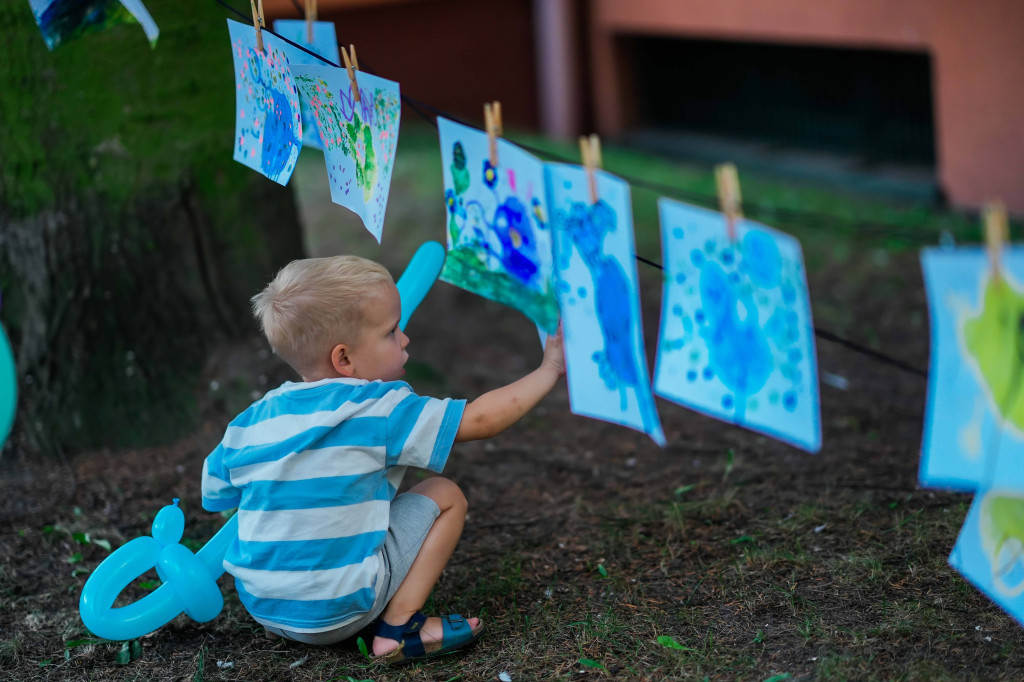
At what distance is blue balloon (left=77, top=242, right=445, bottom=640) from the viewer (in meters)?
2.02

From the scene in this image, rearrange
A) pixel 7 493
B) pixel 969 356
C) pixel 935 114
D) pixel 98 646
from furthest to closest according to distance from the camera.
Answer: pixel 935 114 < pixel 7 493 < pixel 98 646 < pixel 969 356

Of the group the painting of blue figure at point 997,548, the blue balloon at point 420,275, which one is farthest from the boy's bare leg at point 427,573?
the painting of blue figure at point 997,548

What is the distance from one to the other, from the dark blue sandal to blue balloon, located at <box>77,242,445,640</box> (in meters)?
0.37

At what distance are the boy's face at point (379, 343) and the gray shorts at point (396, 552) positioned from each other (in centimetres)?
27

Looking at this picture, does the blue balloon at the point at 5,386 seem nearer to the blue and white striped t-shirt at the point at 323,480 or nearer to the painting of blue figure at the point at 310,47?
the blue and white striped t-shirt at the point at 323,480

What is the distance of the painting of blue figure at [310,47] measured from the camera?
2154 millimetres

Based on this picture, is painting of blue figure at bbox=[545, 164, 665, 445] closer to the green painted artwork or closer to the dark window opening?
the green painted artwork

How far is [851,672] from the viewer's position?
1880 mm

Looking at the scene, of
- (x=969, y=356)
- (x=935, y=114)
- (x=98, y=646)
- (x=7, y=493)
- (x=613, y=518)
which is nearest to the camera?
(x=969, y=356)

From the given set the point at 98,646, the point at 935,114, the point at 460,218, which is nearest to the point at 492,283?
the point at 460,218

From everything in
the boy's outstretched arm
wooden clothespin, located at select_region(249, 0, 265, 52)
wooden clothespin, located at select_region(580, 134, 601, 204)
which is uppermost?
wooden clothespin, located at select_region(249, 0, 265, 52)

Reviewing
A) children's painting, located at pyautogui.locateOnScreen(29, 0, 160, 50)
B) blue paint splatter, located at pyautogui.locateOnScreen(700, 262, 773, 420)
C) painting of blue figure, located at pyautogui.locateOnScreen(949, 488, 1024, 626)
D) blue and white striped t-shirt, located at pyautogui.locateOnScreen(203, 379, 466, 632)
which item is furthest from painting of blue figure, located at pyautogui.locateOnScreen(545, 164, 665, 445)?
children's painting, located at pyautogui.locateOnScreen(29, 0, 160, 50)

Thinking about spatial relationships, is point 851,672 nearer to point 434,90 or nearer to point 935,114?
point 935,114

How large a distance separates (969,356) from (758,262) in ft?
1.12
